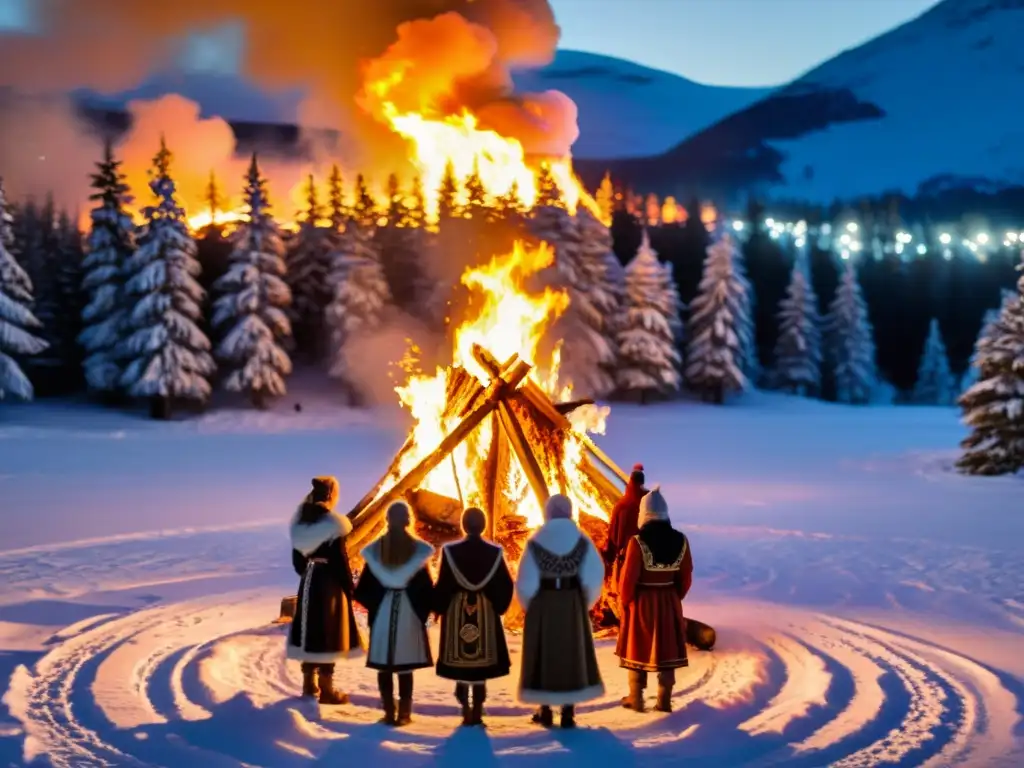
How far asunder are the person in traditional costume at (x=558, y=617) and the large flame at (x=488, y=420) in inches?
130

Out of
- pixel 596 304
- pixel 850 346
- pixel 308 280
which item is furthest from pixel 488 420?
pixel 850 346

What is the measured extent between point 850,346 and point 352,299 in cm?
3103

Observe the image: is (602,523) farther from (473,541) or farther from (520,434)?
(473,541)

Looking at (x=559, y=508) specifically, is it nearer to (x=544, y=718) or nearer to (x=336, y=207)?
(x=544, y=718)

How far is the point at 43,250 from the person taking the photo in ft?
166

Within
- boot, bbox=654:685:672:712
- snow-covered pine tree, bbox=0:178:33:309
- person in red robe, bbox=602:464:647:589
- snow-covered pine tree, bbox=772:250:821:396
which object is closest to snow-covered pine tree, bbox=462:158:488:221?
snow-covered pine tree, bbox=772:250:821:396

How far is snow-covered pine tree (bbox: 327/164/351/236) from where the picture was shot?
5378cm

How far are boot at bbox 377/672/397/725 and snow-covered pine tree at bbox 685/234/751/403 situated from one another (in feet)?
138

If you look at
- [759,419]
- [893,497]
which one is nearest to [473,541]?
[893,497]

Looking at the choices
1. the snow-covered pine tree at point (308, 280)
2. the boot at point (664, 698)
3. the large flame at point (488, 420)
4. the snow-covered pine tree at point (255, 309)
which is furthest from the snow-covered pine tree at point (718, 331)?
the boot at point (664, 698)

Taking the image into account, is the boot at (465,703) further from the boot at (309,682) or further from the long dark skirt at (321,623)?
the boot at (309,682)

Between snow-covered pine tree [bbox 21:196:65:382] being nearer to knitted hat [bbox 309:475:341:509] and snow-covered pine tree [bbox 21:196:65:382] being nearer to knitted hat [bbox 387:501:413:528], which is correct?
knitted hat [bbox 309:475:341:509]

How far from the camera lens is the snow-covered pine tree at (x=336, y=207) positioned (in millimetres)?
53781

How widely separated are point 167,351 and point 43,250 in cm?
1681
